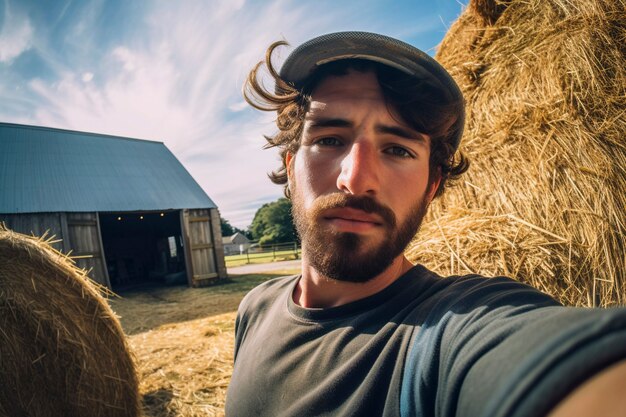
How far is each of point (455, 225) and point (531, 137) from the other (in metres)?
0.93

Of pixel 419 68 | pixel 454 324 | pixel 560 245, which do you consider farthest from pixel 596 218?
pixel 454 324

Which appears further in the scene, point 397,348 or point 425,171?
point 425,171

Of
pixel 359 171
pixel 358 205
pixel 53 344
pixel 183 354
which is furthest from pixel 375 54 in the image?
pixel 183 354

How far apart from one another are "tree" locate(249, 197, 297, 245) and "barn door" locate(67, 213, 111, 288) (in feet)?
138

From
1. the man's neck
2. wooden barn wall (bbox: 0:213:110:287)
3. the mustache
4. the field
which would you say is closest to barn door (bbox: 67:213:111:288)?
wooden barn wall (bbox: 0:213:110:287)

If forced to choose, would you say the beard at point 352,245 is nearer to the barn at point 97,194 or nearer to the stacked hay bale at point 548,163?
the stacked hay bale at point 548,163

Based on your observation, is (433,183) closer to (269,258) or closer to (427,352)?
(427,352)

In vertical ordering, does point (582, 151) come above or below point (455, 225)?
above

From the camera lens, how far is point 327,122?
1.47 metres

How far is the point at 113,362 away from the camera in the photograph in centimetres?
296

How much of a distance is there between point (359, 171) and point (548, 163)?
184cm

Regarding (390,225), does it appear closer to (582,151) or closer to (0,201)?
(582,151)

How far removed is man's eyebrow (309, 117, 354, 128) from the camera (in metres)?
1.43

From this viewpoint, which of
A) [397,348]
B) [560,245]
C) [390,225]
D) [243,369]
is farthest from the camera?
[560,245]
